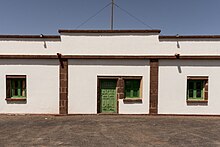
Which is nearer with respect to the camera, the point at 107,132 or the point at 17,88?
the point at 107,132

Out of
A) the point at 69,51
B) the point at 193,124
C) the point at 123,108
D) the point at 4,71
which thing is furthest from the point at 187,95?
the point at 4,71

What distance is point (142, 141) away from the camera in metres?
5.48

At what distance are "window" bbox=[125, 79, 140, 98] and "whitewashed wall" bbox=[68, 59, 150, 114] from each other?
45 centimetres

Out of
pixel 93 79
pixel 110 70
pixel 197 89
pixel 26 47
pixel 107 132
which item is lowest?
pixel 107 132

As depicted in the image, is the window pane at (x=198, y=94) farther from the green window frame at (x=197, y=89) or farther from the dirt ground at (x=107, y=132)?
the dirt ground at (x=107, y=132)

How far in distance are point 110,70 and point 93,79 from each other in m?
1.14

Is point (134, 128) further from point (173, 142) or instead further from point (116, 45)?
point (116, 45)

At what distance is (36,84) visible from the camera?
31.0ft

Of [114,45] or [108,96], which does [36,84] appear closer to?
[108,96]

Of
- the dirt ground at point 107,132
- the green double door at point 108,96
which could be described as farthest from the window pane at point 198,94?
the green double door at point 108,96

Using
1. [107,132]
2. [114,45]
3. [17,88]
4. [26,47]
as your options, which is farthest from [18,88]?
[107,132]

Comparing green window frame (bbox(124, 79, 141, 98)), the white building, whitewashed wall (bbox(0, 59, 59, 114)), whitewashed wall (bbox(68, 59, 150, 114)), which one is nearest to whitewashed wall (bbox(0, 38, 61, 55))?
the white building

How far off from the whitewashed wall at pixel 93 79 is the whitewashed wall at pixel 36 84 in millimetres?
948

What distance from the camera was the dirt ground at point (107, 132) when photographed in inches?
211
